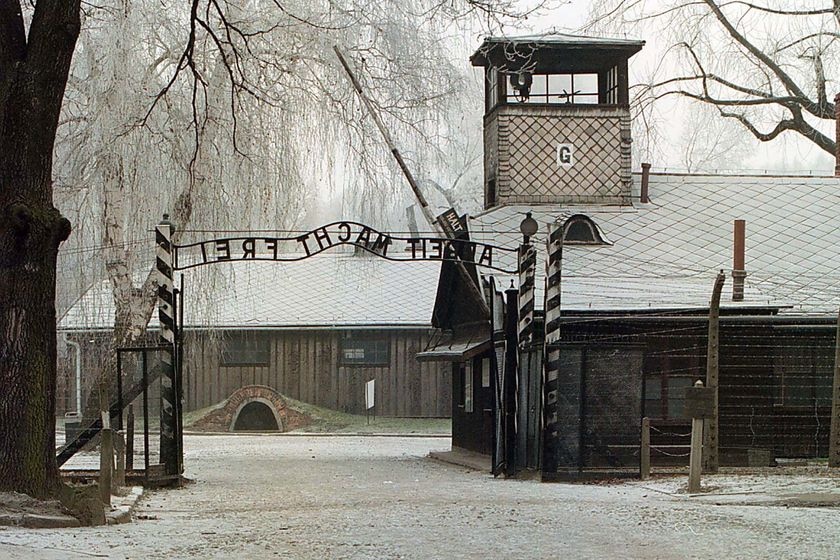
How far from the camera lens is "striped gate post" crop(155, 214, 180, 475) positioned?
18047 millimetres

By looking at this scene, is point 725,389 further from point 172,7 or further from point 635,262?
point 172,7

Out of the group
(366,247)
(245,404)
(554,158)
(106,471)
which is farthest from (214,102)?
(245,404)

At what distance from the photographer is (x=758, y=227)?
25.4m

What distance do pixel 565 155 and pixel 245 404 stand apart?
1332cm

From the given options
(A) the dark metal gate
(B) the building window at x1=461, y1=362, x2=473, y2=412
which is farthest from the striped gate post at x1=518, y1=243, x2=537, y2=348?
(B) the building window at x1=461, y1=362, x2=473, y2=412

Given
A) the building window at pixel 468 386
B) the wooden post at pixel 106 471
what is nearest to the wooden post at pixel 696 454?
the wooden post at pixel 106 471

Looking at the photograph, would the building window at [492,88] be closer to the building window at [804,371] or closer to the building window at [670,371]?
the building window at [670,371]

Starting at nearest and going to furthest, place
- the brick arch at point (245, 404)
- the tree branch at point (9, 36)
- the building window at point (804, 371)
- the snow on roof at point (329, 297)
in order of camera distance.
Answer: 1. the tree branch at point (9, 36)
2. the building window at point (804, 371)
3. the brick arch at point (245, 404)
4. the snow on roof at point (329, 297)

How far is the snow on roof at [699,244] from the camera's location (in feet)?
70.1

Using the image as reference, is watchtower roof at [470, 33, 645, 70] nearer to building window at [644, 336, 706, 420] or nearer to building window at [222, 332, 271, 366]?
building window at [644, 336, 706, 420]

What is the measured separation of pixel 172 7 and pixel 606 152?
31.5 feet

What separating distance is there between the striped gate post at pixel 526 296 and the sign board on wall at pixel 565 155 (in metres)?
8.62

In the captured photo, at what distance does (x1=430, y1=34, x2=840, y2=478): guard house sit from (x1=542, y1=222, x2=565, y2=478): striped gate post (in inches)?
2.5

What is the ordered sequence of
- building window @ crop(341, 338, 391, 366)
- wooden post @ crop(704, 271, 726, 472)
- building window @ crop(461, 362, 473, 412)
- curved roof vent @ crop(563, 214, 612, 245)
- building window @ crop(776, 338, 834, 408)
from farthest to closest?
1. building window @ crop(341, 338, 391, 366)
2. building window @ crop(461, 362, 473, 412)
3. curved roof vent @ crop(563, 214, 612, 245)
4. building window @ crop(776, 338, 834, 408)
5. wooden post @ crop(704, 271, 726, 472)
